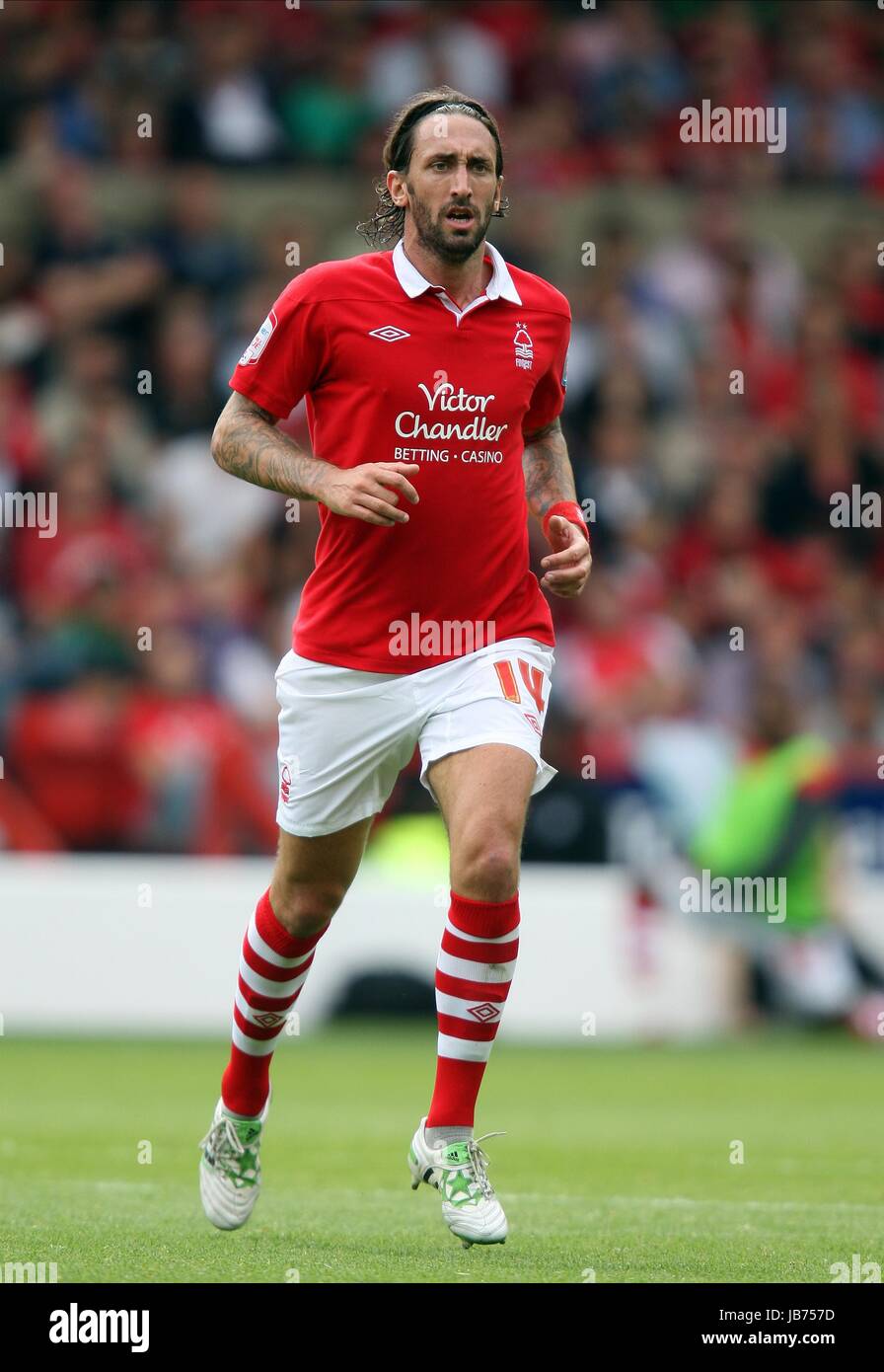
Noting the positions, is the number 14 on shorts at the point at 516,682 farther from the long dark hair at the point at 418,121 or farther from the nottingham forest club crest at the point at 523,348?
the long dark hair at the point at 418,121

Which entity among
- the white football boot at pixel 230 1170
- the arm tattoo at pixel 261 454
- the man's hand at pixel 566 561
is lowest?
the white football boot at pixel 230 1170

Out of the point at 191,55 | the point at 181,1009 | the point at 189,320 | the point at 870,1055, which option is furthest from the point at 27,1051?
the point at 191,55

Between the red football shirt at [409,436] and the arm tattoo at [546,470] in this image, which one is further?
the arm tattoo at [546,470]

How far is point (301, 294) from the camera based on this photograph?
235 inches

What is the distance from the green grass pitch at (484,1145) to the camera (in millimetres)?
5504

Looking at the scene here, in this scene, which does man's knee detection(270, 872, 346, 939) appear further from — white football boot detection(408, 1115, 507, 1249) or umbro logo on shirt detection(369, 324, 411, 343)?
umbro logo on shirt detection(369, 324, 411, 343)

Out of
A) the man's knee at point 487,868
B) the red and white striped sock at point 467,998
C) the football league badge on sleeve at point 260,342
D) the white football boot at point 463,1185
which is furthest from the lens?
the football league badge on sleeve at point 260,342

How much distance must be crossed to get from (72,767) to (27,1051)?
2129 millimetres

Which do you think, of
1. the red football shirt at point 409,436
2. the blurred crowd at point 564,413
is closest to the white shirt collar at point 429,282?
the red football shirt at point 409,436

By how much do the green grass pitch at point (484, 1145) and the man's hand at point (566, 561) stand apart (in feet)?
5.57

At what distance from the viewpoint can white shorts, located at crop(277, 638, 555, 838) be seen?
5.91 meters

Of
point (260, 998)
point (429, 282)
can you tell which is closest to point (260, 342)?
point (429, 282)

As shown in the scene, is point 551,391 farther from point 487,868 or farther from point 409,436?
point 487,868
